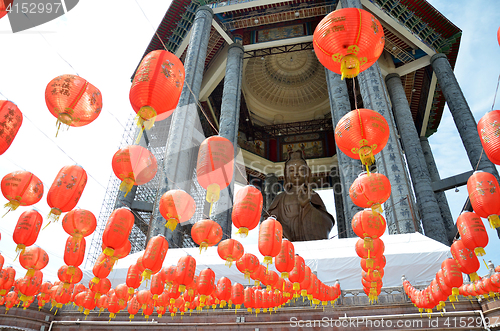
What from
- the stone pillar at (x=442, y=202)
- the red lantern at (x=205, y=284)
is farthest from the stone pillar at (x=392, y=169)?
the stone pillar at (x=442, y=202)

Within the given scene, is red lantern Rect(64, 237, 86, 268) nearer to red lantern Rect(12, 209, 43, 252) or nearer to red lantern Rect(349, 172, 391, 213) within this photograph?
red lantern Rect(12, 209, 43, 252)

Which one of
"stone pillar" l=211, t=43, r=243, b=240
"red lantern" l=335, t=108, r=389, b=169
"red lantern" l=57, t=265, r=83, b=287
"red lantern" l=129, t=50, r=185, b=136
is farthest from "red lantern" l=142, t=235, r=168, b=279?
"stone pillar" l=211, t=43, r=243, b=240

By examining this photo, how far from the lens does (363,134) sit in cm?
408

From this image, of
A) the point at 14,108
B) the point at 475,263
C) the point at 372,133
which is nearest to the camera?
the point at 14,108

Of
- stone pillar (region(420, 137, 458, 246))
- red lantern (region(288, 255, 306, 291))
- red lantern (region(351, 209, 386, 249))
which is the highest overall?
stone pillar (region(420, 137, 458, 246))

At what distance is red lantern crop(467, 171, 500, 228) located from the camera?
166 inches

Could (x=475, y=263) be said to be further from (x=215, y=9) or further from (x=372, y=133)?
(x=215, y=9)

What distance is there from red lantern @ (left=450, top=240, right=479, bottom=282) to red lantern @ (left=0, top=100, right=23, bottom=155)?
6.77 m

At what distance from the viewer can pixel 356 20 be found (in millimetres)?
3578

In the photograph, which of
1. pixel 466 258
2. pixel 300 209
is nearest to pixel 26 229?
pixel 466 258

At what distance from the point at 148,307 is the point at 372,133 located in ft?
25.0

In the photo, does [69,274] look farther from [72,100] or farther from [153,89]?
[153,89]

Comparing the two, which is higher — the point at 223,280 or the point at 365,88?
the point at 365,88

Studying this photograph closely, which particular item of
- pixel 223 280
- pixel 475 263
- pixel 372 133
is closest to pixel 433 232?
pixel 475 263
